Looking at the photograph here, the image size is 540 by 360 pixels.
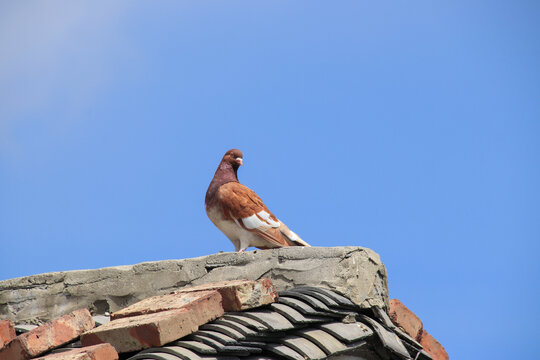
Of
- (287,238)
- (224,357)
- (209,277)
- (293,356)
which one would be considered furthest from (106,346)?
(287,238)

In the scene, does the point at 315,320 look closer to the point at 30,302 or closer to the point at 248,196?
the point at 248,196

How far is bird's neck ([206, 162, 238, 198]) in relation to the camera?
600cm

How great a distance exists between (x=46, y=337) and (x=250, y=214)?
179cm

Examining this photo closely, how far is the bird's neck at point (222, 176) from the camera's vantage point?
6.00 meters

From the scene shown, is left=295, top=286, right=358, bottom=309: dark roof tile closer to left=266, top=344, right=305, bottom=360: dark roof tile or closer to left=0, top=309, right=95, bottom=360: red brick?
left=266, top=344, right=305, bottom=360: dark roof tile

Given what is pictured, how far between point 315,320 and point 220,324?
65 cm

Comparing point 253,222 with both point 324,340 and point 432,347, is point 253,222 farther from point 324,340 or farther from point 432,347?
point 432,347

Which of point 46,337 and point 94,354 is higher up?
point 46,337

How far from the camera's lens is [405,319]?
595cm

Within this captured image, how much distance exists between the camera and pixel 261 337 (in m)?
4.33

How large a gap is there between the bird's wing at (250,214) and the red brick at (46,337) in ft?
4.58

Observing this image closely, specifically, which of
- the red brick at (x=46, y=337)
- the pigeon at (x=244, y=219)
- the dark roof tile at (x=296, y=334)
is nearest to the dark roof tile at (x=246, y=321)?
the dark roof tile at (x=296, y=334)

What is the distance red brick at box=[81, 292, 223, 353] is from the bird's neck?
162 centimetres

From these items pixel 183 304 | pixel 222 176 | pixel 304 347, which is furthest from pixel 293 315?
pixel 222 176
